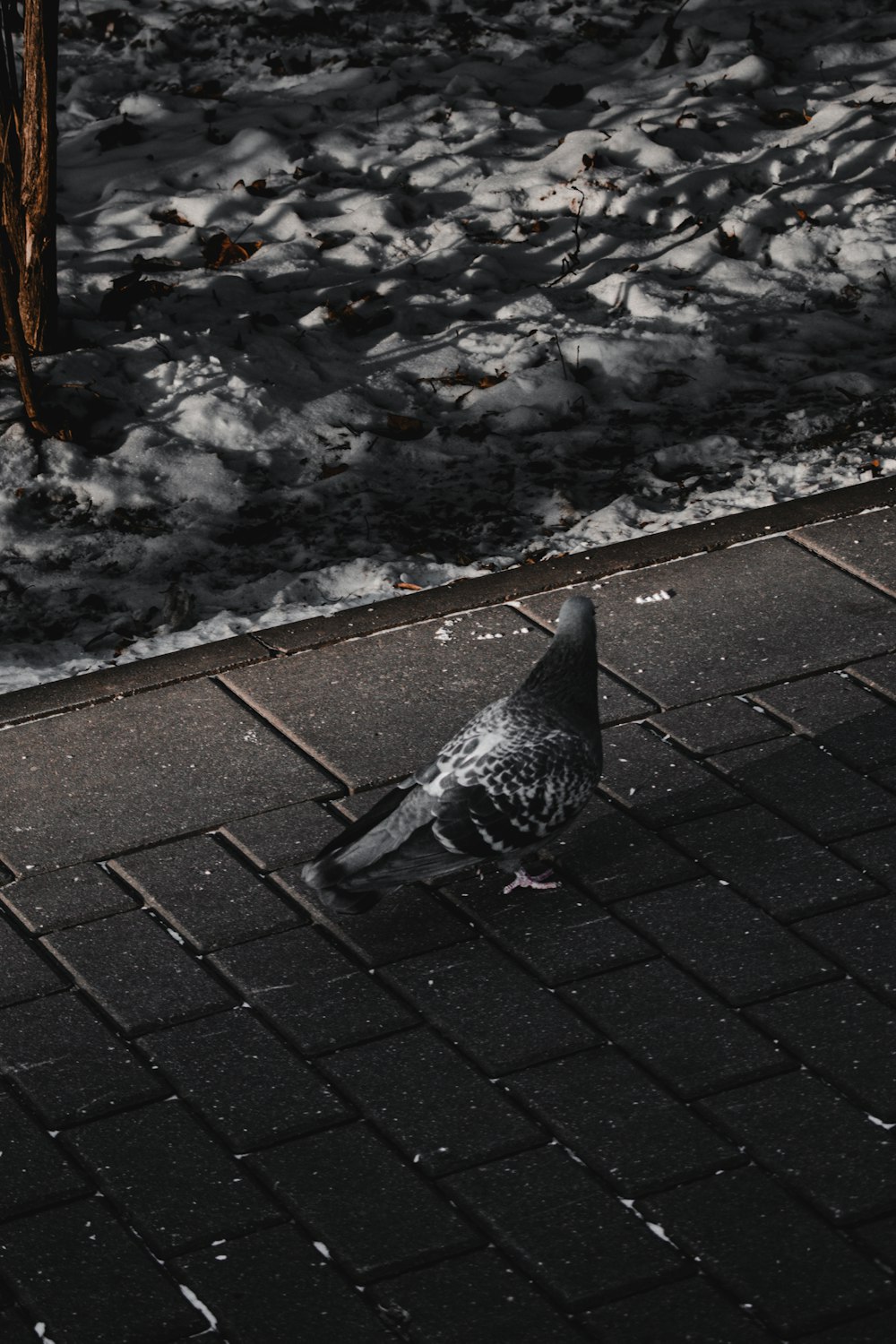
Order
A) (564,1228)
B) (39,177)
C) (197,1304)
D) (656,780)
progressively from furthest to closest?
(39,177) < (656,780) < (564,1228) < (197,1304)

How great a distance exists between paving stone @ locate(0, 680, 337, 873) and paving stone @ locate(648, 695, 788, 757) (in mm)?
840

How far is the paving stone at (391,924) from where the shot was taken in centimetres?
362

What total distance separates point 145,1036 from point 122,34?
6319 mm

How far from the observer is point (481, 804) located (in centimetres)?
360

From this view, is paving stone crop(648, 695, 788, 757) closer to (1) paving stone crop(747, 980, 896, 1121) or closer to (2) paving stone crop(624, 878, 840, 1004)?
(2) paving stone crop(624, 878, 840, 1004)

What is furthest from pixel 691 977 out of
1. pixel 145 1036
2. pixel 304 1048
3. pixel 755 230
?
pixel 755 230

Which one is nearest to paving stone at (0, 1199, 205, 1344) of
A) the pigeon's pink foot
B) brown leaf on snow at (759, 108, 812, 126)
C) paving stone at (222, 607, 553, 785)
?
the pigeon's pink foot

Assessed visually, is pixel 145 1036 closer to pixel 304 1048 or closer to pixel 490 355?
pixel 304 1048

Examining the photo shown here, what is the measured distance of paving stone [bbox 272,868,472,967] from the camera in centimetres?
362

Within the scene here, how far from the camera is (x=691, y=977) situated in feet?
11.5

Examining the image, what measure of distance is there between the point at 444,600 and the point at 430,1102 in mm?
1869

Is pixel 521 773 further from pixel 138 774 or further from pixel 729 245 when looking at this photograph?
pixel 729 245

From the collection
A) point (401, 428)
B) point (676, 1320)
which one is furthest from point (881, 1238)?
point (401, 428)

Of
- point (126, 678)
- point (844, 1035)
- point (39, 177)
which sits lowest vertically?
point (844, 1035)
